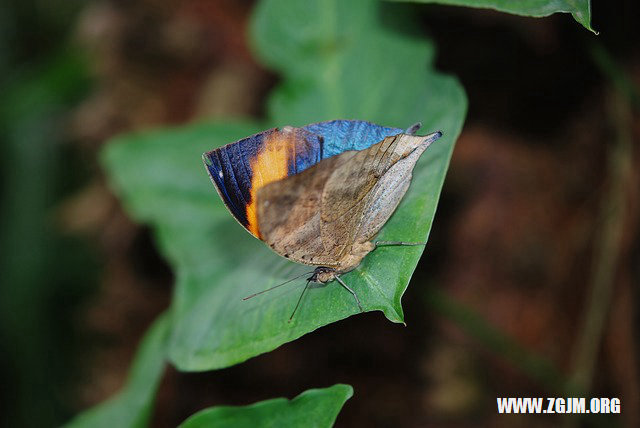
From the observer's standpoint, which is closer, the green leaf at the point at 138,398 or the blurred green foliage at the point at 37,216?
the green leaf at the point at 138,398

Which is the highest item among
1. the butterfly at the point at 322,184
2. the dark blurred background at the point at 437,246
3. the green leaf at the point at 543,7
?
the green leaf at the point at 543,7

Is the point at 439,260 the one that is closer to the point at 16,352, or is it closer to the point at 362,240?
the point at 362,240

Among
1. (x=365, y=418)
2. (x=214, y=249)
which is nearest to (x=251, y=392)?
(x=365, y=418)

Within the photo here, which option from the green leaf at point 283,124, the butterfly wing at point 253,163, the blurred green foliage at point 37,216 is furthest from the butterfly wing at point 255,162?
the blurred green foliage at point 37,216

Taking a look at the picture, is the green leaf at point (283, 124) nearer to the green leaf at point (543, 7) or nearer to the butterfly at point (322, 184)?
the butterfly at point (322, 184)

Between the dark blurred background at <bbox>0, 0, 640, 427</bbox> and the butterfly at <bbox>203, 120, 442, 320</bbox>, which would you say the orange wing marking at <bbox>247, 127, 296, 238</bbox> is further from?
the dark blurred background at <bbox>0, 0, 640, 427</bbox>

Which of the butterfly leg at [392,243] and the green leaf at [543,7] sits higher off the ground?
the green leaf at [543,7]

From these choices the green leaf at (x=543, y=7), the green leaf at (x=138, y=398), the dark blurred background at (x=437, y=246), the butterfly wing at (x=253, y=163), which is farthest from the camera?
the dark blurred background at (x=437, y=246)
